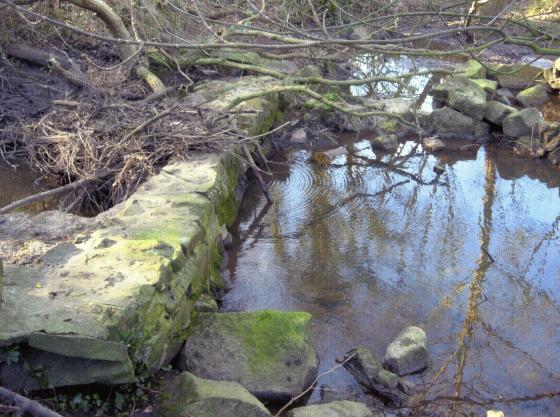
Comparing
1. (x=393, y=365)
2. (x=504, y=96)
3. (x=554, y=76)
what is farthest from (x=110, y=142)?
(x=554, y=76)

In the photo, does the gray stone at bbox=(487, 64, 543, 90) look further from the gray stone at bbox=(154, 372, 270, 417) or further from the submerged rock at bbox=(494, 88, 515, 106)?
the gray stone at bbox=(154, 372, 270, 417)

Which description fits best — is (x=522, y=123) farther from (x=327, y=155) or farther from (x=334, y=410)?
(x=334, y=410)

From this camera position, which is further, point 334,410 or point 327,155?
point 327,155

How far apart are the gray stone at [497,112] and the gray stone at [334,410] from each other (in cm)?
662

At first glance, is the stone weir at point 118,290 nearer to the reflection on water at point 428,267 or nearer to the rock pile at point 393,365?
the reflection on water at point 428,267

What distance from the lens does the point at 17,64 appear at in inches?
331

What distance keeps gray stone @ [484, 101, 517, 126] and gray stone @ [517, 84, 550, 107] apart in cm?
181

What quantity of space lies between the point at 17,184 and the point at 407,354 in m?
4.38

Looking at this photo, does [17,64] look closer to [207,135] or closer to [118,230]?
[207,135]

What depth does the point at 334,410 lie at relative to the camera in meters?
3.86

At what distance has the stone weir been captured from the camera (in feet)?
10.7

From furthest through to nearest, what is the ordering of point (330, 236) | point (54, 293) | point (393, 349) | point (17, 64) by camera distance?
point (17, 64) < point (330, 236) < point (393, 349) < point (54, 293)

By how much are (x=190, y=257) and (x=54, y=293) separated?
1.14m

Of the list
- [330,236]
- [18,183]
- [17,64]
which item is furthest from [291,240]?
[17,64]
